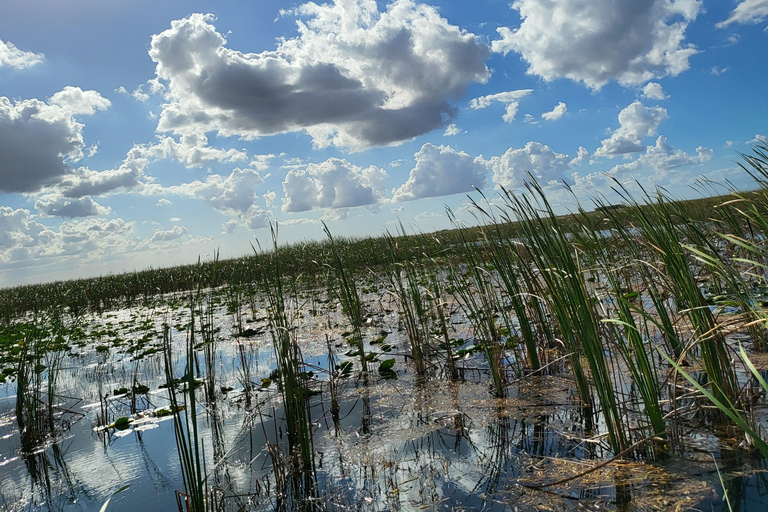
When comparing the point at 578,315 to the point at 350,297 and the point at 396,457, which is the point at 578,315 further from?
the point at 350,297

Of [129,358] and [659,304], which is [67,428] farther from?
[659,304]

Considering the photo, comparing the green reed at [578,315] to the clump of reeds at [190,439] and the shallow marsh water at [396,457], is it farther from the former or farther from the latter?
the clump of reeds at [190,439]

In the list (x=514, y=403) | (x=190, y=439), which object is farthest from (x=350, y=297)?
(x=190, y=439)

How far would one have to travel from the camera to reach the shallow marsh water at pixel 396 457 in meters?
2.08

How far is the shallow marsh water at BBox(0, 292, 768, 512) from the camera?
2078 millimetres

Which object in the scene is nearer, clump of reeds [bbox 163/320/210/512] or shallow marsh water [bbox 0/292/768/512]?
clump of reeds [bbox 163/320/210/512]

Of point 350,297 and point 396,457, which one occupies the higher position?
point 350,297

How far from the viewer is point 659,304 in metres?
2.57

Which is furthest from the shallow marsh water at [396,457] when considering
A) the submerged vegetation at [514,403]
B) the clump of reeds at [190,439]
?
the clump of reeds at [190,439]

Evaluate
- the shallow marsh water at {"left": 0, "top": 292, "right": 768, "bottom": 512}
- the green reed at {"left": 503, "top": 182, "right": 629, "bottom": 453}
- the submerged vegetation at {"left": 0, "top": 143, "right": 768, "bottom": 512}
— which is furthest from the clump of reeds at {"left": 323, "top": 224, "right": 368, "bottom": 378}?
the green reed at {"left": 503, "top": 182, "right": 629, "bottom": 453}

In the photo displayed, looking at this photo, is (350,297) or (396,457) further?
(350,297)

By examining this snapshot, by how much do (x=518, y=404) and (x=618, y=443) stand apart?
97cm

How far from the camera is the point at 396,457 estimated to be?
2689mm

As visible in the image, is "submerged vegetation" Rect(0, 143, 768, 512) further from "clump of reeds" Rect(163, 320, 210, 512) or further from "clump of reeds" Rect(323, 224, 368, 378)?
"clump of reeds" Rect(323, 224, 368, 378)
